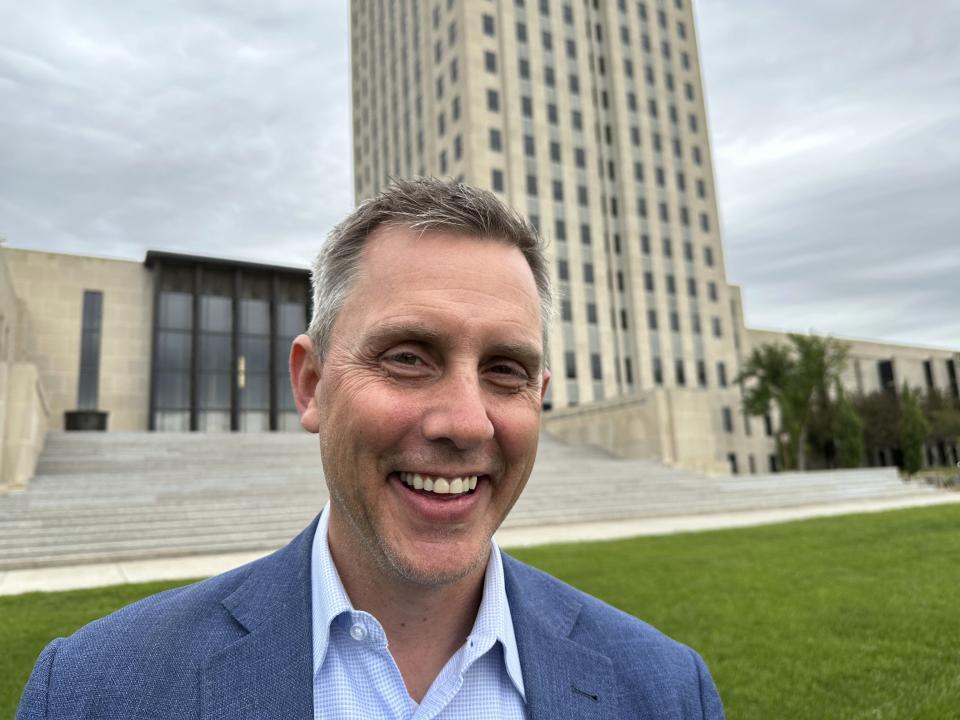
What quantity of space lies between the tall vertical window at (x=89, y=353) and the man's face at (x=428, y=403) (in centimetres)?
3872

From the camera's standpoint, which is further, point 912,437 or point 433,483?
point 912,437

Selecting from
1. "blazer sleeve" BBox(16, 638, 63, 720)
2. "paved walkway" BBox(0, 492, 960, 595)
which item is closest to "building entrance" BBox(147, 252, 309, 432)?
"paved walkway" BBox(0, 492, 960, 595)

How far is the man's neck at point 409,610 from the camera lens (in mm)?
1494

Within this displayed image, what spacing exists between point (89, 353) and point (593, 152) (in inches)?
1598

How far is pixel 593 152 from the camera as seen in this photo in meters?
54.4

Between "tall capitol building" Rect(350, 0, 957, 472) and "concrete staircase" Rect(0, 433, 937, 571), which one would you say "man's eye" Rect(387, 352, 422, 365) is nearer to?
"concrete staircase" Rect(0, 433, 937, 571)

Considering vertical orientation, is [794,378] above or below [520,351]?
above

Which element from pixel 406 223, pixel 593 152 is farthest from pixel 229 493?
pixel 593 152

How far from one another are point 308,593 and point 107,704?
0.45 meters

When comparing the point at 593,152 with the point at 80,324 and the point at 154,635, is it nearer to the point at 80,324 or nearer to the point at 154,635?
the point at 80,324

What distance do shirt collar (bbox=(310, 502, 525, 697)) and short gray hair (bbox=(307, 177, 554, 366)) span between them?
1.68 ft

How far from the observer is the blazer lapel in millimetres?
1329

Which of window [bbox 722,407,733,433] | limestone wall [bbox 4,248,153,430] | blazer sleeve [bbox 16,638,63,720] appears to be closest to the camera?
blazer sleeve [bbox 16,638,63,720]

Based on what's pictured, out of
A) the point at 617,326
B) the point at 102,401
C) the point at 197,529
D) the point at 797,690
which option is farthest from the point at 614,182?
the point at 797,690
